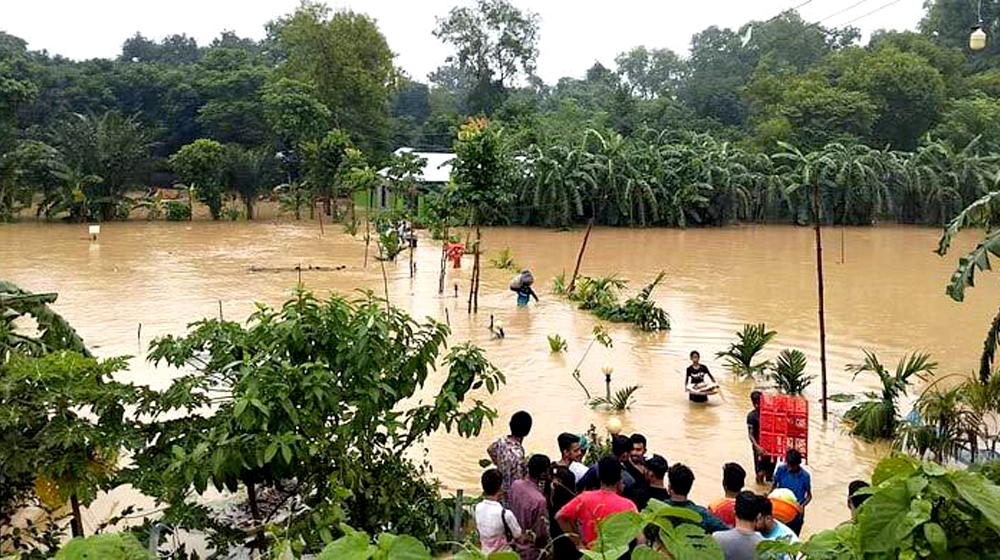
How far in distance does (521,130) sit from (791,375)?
93.2 ft

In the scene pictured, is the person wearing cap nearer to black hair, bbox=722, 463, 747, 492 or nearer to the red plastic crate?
black hair, bbox=722, 463, 747, 492

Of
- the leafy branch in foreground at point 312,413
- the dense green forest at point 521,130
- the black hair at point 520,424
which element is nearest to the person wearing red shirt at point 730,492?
the black hair at point 520,424

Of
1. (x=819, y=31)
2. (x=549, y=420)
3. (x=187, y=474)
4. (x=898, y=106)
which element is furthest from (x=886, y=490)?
(x=819, y=31)

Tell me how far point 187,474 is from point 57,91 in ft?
150

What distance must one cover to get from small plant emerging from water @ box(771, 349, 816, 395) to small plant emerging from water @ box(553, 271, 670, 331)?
3904mm

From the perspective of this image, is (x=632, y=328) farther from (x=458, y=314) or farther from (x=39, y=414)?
(x=39, y=414)

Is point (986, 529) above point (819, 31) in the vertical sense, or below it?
below

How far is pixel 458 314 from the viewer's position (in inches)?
659

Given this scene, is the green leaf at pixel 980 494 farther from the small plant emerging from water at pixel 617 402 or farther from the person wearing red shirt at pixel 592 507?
the small plant emerging from water at pixel 617 402

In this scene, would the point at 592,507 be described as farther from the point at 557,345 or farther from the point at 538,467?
the point at 557,345

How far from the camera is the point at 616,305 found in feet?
54.5

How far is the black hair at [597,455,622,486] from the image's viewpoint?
497cm

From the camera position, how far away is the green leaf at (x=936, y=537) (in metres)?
1.91

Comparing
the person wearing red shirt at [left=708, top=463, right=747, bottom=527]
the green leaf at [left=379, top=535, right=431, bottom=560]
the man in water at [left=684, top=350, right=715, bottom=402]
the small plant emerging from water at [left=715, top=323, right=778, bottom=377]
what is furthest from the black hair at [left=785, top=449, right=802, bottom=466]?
the small plant emerging from water at [left=715, top=323, right=778, bottom=377]
